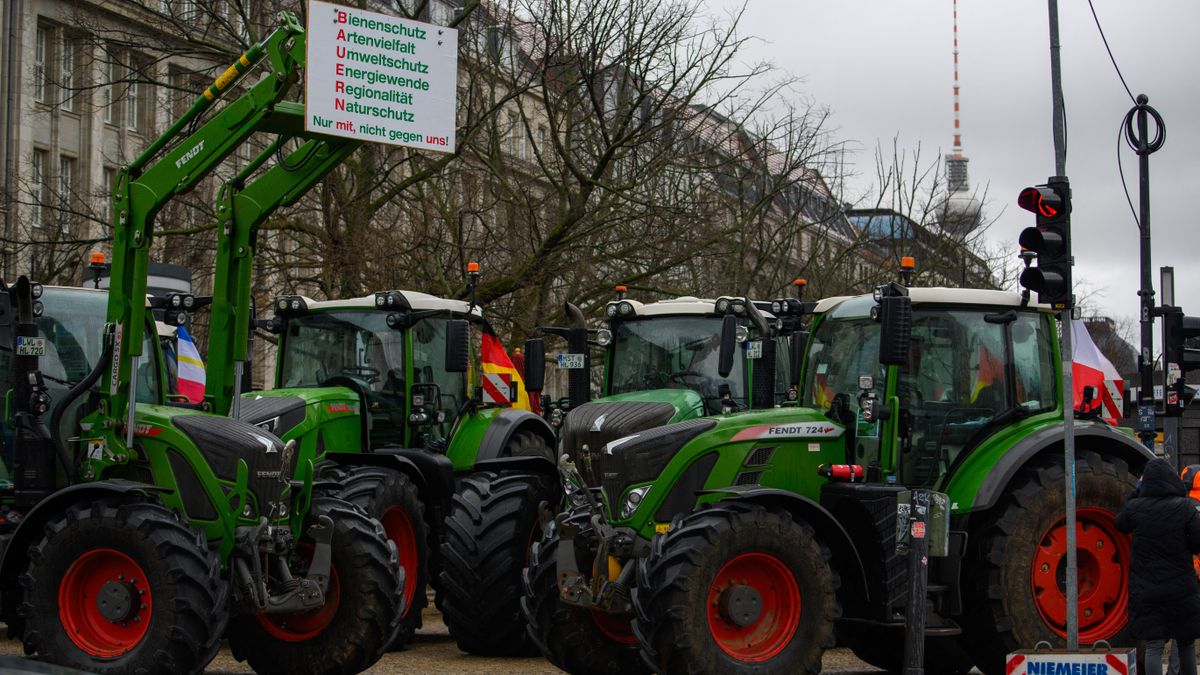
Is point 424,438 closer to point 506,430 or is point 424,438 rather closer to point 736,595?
point 506,430

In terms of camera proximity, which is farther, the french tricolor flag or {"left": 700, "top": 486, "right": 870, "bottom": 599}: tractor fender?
the french tricolor flag

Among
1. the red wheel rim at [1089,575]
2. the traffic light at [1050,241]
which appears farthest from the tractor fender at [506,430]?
the traffic light at [1050,241]

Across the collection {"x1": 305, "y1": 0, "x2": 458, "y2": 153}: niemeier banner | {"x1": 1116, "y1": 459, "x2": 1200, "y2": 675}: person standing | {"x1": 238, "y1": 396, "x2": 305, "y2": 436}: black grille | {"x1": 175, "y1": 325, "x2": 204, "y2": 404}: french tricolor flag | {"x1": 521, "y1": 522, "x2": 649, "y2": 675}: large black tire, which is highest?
{"x1": 305, "y1": 0, "x2": 458, "y2": 153}: niemeier banner

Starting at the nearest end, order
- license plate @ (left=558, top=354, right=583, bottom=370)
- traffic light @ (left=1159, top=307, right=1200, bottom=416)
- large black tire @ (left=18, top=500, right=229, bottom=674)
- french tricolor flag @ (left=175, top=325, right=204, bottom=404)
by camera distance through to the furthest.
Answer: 1. large black tire @ (left=18, top=500, right=229, bottom=674)
2. french tricolor flag @ (left=175, top=325, right=204, bottom=404)
3. license plate @ (left=558, top=354, right=583, bottom=370)
4. traffic light @ (left=1159, top=307, right=1200, bottom=416)

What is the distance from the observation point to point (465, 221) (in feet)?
82.8

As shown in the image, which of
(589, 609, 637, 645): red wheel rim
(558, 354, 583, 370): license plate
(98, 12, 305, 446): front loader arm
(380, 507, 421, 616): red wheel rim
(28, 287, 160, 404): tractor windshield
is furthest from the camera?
(558, 354, 583, 370): license plate

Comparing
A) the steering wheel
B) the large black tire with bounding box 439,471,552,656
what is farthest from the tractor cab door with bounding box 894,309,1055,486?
the steering wheel

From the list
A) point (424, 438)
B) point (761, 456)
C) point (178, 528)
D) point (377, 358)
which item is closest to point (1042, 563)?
point (761, 456)

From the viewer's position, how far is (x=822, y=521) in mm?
9914

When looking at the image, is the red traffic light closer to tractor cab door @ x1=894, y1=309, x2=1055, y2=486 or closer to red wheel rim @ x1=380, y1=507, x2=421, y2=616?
tractor cab door @ x1=894, y1=309, x2=1055, y2=486

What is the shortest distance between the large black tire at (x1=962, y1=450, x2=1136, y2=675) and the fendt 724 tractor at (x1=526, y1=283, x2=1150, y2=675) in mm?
14

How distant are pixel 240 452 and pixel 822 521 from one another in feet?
12.0

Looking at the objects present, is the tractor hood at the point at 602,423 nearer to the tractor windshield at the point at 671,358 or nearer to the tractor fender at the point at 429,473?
the tractor windshield at the point at 671,358

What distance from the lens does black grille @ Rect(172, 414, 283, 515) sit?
1003 cm
